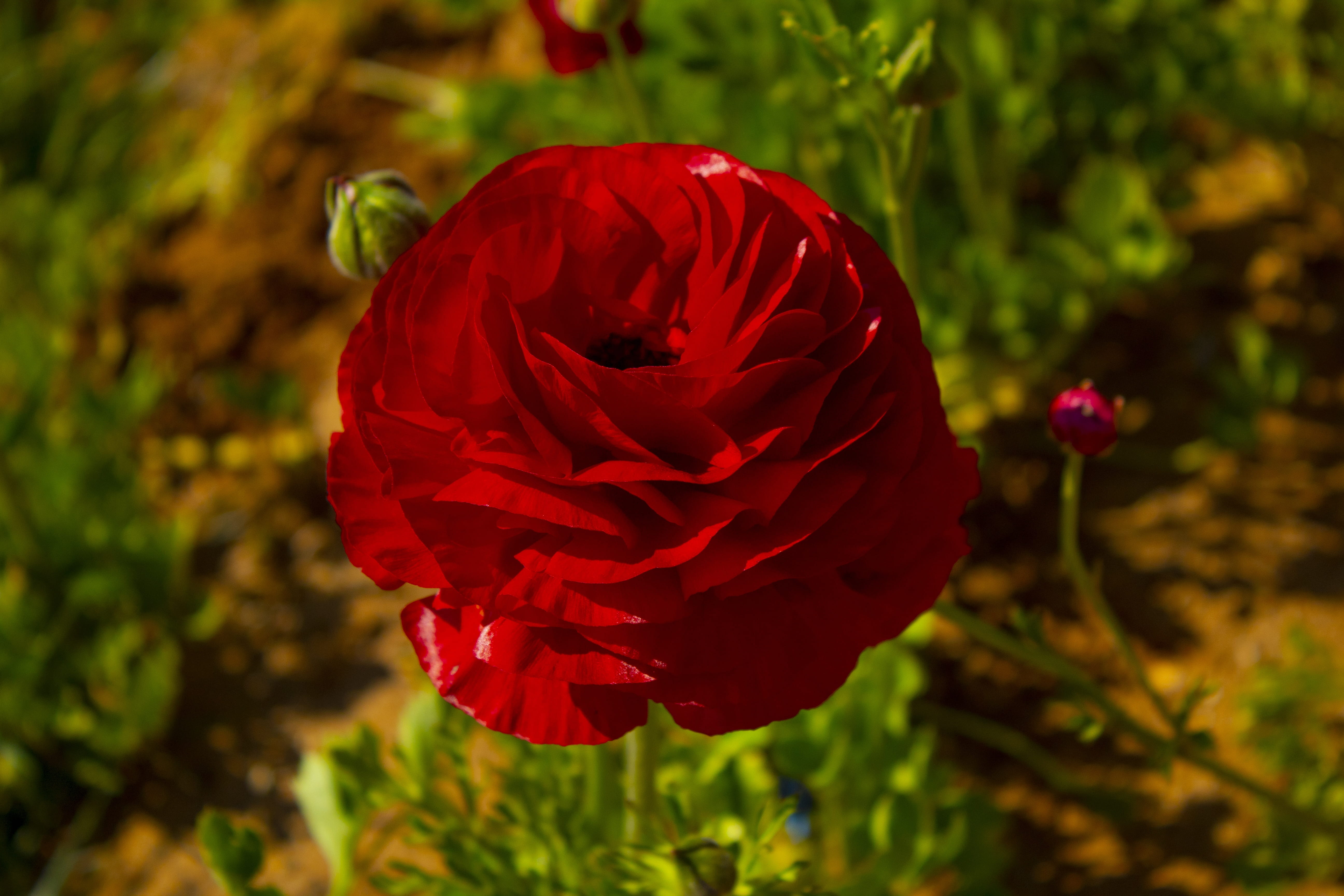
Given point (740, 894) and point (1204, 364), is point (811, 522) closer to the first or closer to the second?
point (740, 894)

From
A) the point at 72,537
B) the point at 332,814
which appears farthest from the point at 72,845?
the point at 332,814

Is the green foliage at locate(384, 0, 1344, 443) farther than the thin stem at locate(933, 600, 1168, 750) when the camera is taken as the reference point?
Yes

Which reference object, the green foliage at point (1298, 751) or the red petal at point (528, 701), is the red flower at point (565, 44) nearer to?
the red petal at point (528, 701)

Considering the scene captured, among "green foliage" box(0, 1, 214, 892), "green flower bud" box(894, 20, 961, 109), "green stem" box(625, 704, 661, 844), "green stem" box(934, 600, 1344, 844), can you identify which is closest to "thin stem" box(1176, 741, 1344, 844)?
"green stem" box(934, 600, 1344, 844)

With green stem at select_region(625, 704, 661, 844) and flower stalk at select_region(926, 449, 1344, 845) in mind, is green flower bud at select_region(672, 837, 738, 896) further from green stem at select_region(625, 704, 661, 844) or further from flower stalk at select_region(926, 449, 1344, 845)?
flower stalk at select_region(926, 449, 1344, 845)

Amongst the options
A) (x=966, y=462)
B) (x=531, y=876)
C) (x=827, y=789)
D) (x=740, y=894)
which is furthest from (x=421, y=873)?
(x=966, y=462)
